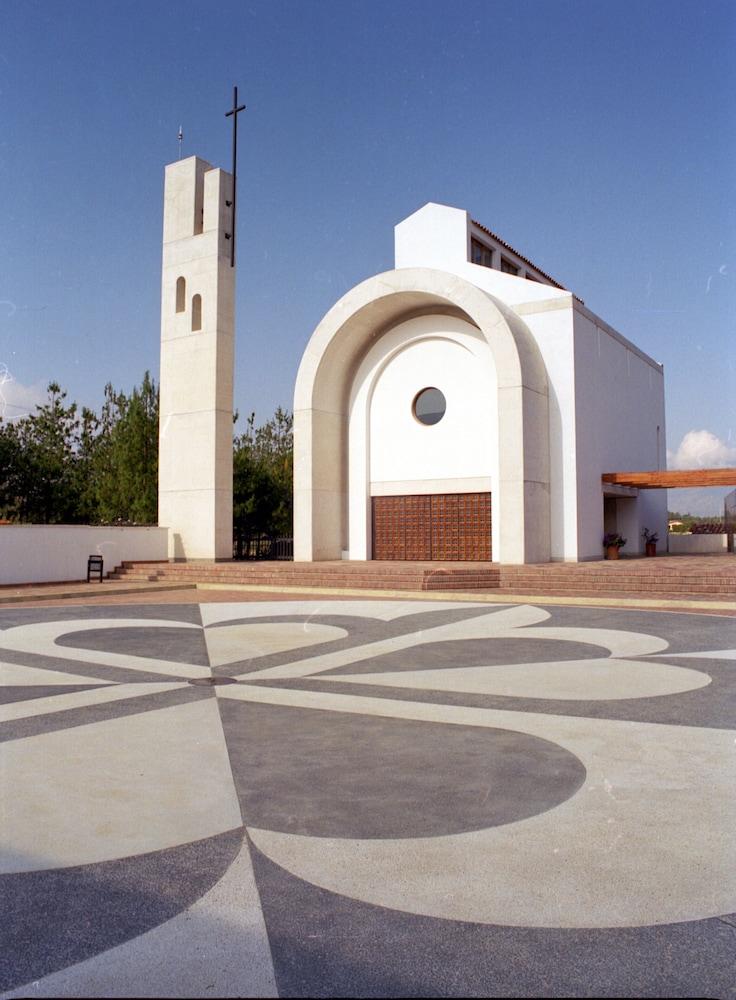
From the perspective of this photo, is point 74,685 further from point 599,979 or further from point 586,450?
point 586,450

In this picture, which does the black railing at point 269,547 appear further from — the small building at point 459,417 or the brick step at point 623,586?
the brick step at point 623,586

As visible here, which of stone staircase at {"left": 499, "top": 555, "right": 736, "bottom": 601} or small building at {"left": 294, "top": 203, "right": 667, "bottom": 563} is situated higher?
small building at {"left": 294, "top": 203, "right": 667, "bottom": 563}

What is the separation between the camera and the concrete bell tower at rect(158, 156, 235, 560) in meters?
26.1

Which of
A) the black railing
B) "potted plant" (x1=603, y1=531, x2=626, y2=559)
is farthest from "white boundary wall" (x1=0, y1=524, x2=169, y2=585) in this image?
"potted plant" (x1=603, y1=531, x2=626, y2=559)

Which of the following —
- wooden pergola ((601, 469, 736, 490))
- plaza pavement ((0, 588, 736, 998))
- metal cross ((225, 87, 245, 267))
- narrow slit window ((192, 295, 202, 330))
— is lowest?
plaza pavement ((0, 588, 736, 998))

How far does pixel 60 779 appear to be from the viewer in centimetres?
505

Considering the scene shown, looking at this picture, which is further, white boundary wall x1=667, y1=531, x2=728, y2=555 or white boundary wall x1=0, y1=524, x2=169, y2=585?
white boundary wall x1=667, y1=531, x2=728, y2=555

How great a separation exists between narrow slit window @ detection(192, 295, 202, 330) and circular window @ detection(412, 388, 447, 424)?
25.8ft

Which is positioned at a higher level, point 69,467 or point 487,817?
point 69,467

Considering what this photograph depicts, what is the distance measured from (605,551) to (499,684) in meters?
19.7

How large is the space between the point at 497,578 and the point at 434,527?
7079 millimetres

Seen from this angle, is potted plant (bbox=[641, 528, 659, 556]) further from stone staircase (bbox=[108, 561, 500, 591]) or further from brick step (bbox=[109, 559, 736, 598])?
stone staircase (bbox=[108, 561, 500, 591])

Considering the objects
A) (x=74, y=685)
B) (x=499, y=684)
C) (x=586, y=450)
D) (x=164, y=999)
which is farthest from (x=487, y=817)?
(x=586, y=450)

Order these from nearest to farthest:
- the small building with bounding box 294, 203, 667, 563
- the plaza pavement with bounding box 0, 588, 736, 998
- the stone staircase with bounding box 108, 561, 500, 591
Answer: the plaza pavement with bounding box 0, 588, 736, 998 < the stone staircase with bounding box 108, 561, 500, 591 < the small building with bounding box 294, 203, 667, 563
